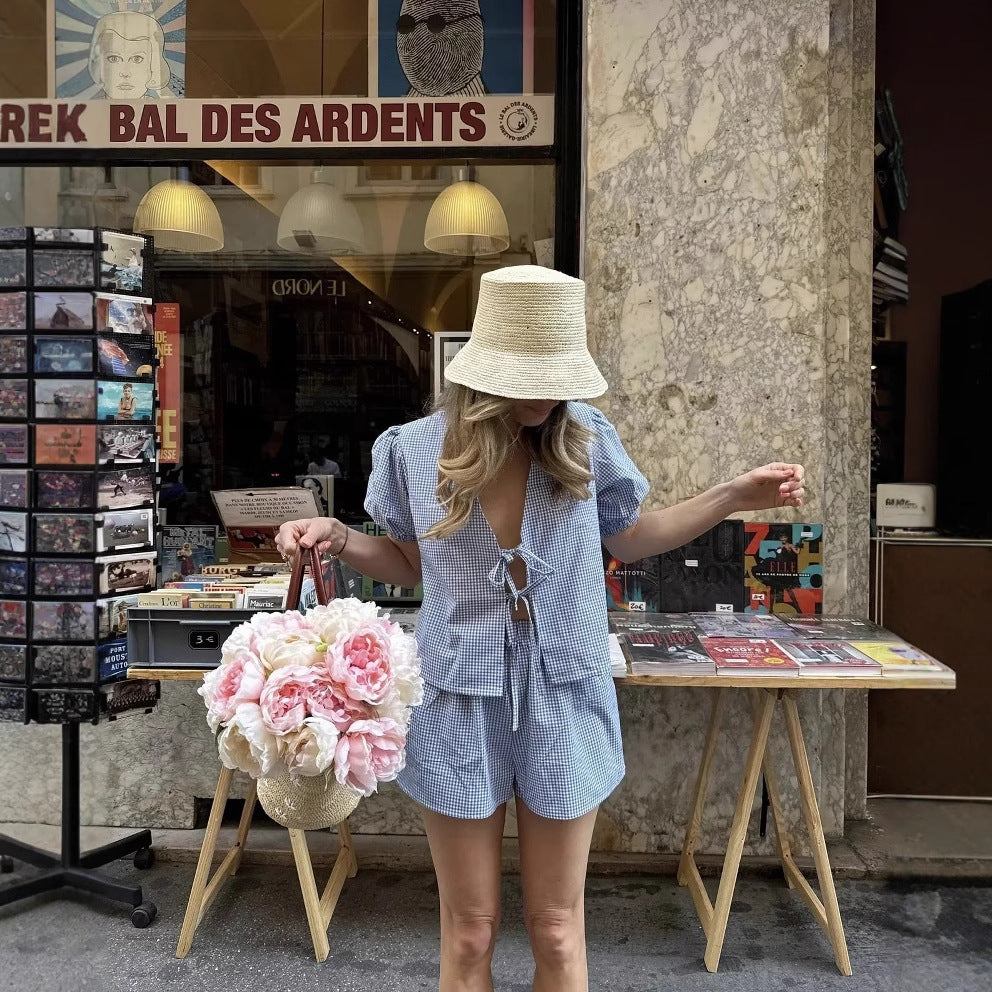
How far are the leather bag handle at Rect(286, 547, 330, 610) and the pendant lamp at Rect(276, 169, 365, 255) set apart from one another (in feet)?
7.93

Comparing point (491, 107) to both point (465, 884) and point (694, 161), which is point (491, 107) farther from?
point (465, 884)

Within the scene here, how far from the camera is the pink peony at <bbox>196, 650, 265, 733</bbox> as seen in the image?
66.3 inches

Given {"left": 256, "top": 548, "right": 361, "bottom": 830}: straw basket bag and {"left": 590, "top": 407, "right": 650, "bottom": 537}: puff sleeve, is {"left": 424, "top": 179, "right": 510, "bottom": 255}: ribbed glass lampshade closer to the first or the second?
{"left": 590, "top": 407, "right": 650, "bottom": 537}: puff sleeve

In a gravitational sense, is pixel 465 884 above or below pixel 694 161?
below

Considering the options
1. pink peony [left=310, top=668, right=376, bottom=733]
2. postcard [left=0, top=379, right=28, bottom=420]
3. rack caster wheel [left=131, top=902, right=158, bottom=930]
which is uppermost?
postcard [left=0, top=379, right=28, bottom=420]

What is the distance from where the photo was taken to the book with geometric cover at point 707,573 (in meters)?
3.69

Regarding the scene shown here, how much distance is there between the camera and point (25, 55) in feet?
13.8

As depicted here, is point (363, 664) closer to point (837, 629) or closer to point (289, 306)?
point (837, 629)

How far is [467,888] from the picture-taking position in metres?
2.14

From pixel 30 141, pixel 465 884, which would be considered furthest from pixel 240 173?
pixel 465 884

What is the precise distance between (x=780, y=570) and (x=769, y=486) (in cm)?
147

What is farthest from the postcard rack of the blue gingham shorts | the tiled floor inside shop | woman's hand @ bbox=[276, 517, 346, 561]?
the blue gingham shorts

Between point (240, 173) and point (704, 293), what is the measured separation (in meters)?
2.09

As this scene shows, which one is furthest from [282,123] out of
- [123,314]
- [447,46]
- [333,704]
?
[333,704]
